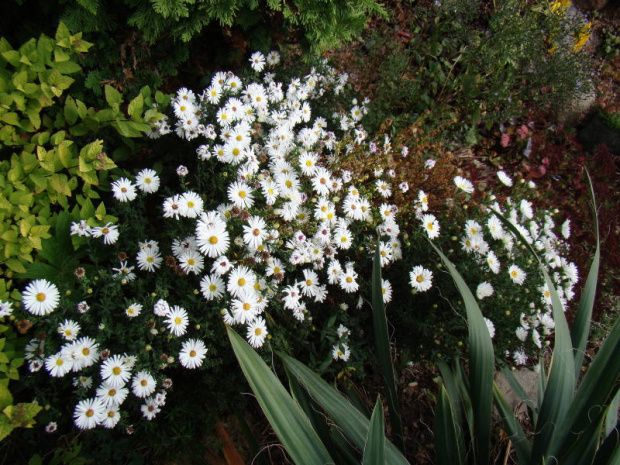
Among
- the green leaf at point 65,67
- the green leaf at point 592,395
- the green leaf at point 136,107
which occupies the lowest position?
the green leaf at point 592,395

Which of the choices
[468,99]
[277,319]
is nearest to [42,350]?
[277,319]

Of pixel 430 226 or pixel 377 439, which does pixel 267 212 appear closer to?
pixel 430 226

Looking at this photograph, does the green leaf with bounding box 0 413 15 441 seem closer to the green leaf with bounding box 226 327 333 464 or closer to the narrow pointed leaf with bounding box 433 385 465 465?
the green leaf with bounding box 226 327 333 464

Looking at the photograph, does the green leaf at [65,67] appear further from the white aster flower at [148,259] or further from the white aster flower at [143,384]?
the white aster flower at [143,384]

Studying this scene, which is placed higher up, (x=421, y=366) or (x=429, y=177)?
(x=429, y=177)

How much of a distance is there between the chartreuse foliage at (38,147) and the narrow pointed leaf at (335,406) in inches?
42.9

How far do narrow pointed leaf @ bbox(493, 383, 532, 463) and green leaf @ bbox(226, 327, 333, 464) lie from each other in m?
0.81

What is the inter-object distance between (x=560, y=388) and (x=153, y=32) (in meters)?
2.40

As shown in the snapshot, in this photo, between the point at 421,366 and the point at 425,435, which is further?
the point at 421,366

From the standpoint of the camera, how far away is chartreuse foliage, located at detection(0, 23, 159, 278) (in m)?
1.85

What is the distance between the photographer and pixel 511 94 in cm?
367

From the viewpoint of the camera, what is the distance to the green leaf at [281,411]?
1404 mm

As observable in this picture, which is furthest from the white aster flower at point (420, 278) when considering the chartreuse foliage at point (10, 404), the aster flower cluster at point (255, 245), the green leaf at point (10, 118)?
the green leaf at point (10, 118)

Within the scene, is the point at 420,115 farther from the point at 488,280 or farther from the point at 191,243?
the point at 191,243
